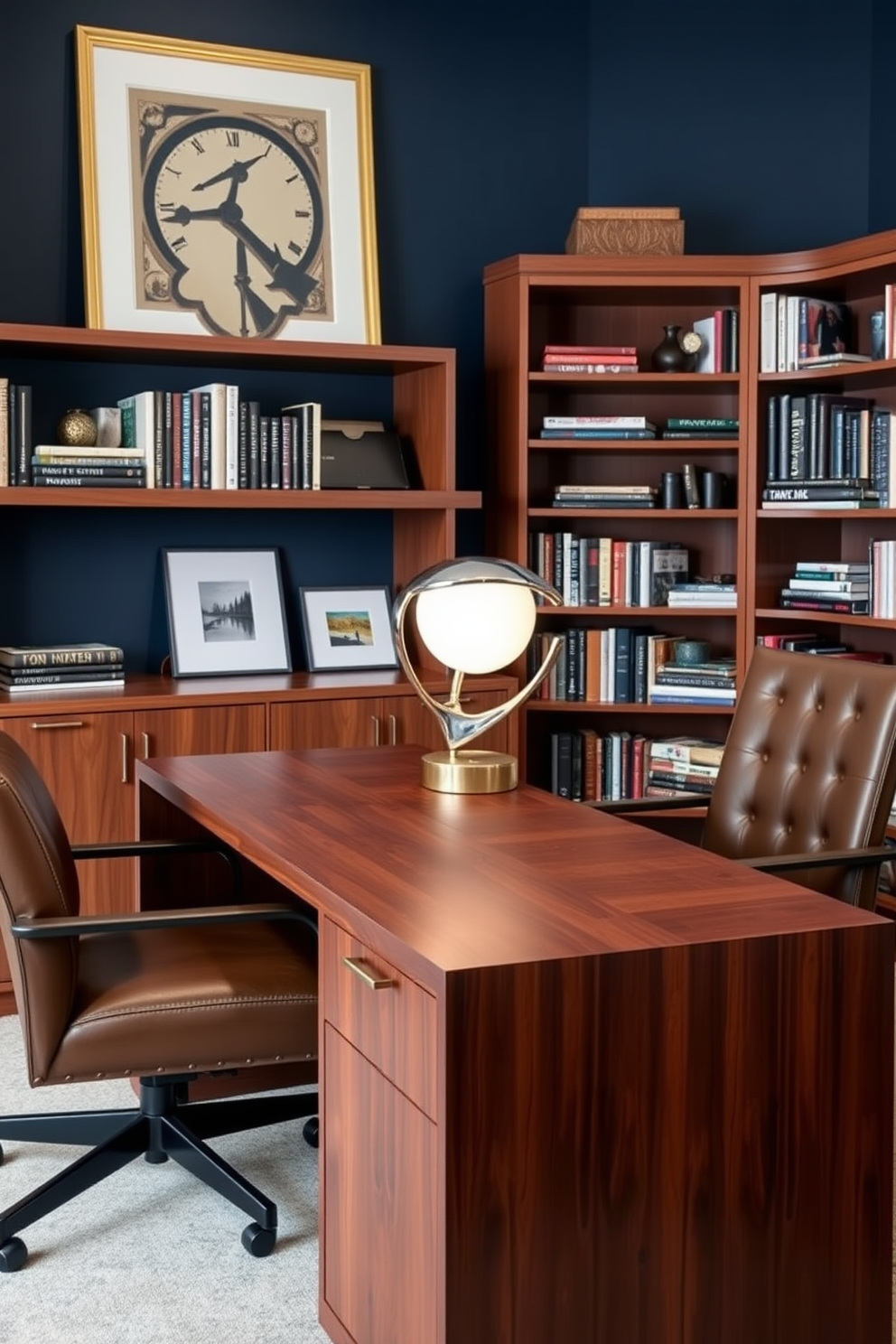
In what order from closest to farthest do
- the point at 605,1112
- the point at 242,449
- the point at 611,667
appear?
the point at 605,1112, the point at 242,449, the point at 611,667

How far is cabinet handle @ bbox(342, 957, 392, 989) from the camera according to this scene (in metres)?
2.03

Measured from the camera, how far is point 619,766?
5020mm

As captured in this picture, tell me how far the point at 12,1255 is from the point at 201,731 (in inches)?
68.5

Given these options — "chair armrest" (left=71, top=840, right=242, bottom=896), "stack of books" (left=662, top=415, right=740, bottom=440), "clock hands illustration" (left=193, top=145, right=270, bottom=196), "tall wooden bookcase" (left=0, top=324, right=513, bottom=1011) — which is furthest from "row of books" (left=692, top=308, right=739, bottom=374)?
"chair armrest" (left=71, top=840, right=242, bottom=896)

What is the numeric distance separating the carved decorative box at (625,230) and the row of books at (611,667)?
3.84ft

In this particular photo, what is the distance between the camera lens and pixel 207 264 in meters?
4.62

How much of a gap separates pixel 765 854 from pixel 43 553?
2365 millimetres

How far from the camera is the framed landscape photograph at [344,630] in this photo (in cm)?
479

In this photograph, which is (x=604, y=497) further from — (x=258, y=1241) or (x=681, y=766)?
(x=258, y=1241)

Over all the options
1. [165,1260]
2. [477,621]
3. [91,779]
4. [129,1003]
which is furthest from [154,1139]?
[91,779]

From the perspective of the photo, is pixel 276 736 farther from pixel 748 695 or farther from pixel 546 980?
pixel 546 980

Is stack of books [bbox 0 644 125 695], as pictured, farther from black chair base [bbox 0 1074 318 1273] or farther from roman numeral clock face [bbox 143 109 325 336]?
black chair base [bbox 0 1074 318 1273]

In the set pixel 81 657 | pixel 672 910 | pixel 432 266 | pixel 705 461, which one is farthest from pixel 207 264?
pixel 672 910

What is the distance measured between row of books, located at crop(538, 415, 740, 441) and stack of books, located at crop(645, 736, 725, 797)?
954 mm
